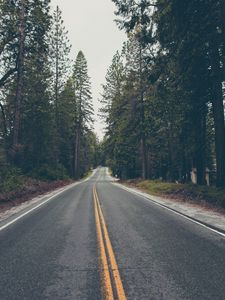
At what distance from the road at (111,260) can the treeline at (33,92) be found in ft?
41.7

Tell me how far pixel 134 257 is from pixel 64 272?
176 cm

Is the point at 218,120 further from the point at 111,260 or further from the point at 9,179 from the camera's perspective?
the point at 9,179

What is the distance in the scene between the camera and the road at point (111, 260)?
4.95 meters

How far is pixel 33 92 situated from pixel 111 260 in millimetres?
26813

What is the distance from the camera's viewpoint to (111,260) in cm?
653

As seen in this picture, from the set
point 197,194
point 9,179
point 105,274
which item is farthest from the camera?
point 9,179

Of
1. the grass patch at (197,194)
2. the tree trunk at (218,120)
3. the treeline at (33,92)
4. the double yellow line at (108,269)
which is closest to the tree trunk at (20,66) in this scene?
the treeline at (33,92)

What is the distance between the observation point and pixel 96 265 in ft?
20.4

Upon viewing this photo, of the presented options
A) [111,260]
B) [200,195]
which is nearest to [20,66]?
[200,195]

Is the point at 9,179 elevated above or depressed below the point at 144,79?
below

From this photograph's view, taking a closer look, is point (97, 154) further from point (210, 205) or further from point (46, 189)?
point (210, 205)

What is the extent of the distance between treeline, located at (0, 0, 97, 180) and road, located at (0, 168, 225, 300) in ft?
41.7

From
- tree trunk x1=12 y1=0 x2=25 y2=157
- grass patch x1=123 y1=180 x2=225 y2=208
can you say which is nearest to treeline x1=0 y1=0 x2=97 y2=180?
tree trunk x1=12 y1=0 x2=25 y2=157

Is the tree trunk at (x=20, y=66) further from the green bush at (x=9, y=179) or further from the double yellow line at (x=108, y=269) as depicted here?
the double yellow line at (x=108, y=269)
